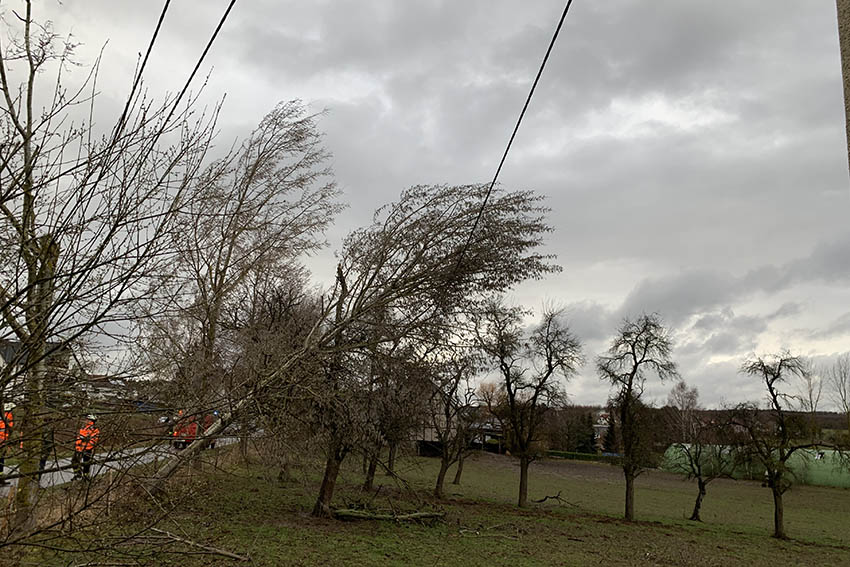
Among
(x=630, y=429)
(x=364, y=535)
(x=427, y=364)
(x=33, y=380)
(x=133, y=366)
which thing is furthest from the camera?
(x=630, y=429)

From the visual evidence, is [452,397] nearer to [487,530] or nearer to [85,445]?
[487,530]

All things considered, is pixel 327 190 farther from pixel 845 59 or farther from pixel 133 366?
pixel 845 59

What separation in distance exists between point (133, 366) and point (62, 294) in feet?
2.51

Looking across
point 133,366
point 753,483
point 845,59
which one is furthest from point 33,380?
point 753,483

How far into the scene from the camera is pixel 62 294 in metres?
2.91

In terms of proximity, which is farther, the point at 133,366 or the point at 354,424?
the point at 354,424

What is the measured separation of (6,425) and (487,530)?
12791 millimetres

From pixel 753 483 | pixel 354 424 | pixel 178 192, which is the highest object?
pixel 178 192

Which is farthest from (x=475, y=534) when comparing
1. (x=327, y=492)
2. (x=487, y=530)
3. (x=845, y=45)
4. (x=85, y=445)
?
(x=845, y=45)

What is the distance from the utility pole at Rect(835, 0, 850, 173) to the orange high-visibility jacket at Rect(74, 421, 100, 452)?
12.0 feet

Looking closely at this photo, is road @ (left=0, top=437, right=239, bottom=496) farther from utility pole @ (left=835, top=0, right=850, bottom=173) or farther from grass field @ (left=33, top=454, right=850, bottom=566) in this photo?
utility pole @ (left=835, top=0, right=850, bottom=173)

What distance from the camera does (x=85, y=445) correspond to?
11.5 feet

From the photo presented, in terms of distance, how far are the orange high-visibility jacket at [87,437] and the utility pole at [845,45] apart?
365 cm

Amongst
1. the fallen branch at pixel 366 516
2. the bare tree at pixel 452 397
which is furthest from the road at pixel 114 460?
the fallen branch at pixel 366 516
